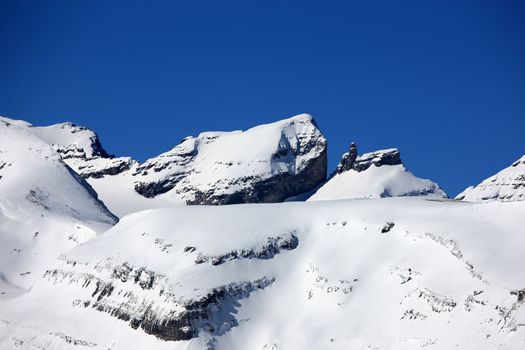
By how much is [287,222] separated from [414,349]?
41760 mm

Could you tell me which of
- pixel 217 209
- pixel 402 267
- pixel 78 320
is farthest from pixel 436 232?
pixel 78 320

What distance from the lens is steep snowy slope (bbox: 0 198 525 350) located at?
109m

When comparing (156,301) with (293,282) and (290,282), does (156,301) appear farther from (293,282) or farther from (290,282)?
(293,282)

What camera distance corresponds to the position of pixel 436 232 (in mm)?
123312

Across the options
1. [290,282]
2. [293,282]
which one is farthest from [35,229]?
[293,282]

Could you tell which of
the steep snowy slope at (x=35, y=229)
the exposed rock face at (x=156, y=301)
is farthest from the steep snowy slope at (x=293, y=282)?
the steep snowy slope at (x=35, y=229)

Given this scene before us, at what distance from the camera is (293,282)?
436ft

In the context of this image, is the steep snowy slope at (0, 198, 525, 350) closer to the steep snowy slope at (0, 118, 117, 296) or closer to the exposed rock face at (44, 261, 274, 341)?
the exposed rock face at (44, 261, 274, 341)

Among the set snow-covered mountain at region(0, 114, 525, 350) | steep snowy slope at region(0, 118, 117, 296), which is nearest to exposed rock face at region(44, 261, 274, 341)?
snow-covered mountain at region(0, 114, 525, 350)

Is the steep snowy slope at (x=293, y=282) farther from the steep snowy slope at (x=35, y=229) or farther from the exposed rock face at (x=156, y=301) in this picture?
the steep snowy slope at (x=35, y=229)

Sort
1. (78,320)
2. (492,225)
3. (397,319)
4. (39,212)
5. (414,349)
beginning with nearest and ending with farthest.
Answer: (414,349), (397,319), (492,225), (78,320), (39,212)

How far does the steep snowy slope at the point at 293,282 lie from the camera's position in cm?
10944

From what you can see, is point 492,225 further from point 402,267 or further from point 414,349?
point 414,349

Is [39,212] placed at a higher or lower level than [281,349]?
higher
